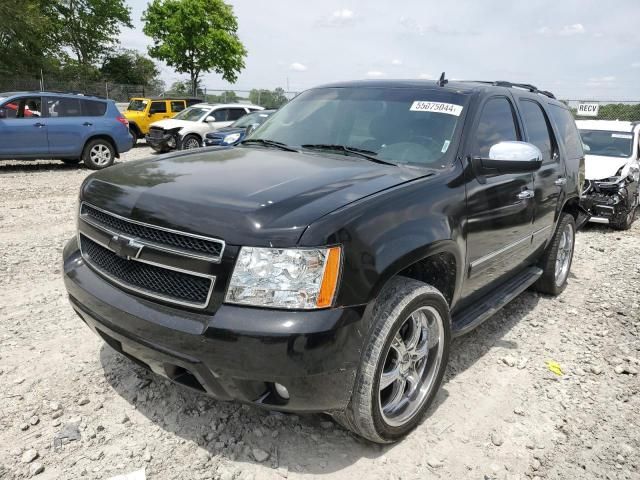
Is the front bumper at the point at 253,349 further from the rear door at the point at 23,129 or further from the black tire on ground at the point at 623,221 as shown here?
→ the rear door at the point at 23,129

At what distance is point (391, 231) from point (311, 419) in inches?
49.0

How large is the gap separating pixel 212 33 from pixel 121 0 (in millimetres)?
A: 16493

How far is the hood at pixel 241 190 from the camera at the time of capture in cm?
212

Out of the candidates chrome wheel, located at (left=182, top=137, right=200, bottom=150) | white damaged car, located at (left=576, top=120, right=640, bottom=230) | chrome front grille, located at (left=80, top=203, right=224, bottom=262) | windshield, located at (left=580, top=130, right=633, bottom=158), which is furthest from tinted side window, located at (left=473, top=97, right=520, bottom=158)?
chrome wheel, located at (left=182, top=137, right=200, bottom=150)

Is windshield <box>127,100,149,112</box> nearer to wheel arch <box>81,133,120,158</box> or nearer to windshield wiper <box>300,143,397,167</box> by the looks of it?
wheel arch <box>81,133,120,158</box>

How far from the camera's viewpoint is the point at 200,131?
1566 centimetres

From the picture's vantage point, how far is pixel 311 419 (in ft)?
9.40

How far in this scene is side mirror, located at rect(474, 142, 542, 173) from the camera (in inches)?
119

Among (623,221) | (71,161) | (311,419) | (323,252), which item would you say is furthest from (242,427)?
(71,161)

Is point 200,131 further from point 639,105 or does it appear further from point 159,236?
point 639,105

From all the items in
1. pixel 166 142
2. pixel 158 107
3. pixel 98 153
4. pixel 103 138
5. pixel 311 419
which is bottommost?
pixel 311 419

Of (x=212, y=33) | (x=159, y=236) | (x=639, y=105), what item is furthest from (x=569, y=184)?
(x=212, y=33)

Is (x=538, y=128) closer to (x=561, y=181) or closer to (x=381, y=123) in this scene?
(x=561, y=181)

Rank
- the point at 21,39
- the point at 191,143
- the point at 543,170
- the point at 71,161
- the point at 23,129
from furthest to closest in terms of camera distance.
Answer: the point at 21,39, the point at 191,143, the point at 71,161, the point at 23,129, the point at 543,170
